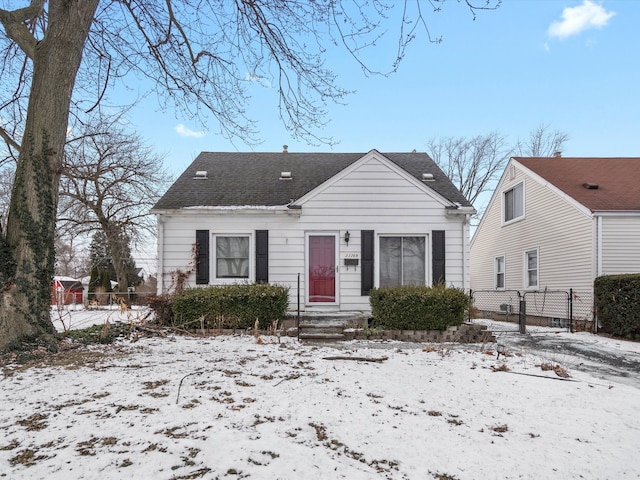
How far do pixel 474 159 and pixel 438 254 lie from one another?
19962 millimetres

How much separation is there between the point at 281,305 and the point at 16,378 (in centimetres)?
431

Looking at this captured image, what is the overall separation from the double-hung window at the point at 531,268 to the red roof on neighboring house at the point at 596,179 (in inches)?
91.7

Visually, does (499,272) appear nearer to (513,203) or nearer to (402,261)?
(513,203)

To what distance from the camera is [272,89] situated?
6.40 m

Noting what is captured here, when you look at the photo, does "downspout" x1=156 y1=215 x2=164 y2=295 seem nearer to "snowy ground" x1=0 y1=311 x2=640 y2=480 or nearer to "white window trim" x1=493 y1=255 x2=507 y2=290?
"snowy ground" x1=0 y1=311 x2=640 y2=480

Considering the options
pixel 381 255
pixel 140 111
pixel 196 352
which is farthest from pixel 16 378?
pixel 381 255

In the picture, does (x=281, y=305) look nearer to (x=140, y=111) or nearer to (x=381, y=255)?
(x=381, y=255)

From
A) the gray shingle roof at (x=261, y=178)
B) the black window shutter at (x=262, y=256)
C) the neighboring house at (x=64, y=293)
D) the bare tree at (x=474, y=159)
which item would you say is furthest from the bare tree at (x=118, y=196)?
the bare tree at (x=474, y=159)

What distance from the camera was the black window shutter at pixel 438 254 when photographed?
8.64 metres

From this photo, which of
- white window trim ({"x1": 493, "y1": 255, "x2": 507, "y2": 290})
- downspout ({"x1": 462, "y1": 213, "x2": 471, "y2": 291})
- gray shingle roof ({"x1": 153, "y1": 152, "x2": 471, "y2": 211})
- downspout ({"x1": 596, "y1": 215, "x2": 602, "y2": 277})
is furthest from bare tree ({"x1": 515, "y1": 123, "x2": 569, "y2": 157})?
downspout ({"x1": 462, "y1": 213, "x2": 471, "y2": 291})

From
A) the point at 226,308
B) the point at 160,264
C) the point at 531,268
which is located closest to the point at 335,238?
the point at 226,308

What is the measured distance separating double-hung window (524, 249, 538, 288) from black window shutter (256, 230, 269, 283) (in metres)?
8.96

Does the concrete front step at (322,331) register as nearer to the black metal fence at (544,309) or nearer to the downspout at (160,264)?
the black metal fence at (544,309)

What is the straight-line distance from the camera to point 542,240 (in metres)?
11.9
